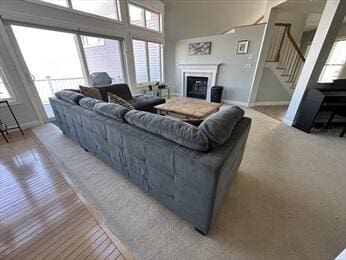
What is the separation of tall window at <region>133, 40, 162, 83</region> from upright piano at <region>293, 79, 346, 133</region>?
471 cm

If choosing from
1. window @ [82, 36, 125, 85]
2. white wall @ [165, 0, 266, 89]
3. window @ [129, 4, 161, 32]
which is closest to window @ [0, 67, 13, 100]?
window @ [82, 36, 125, 85]

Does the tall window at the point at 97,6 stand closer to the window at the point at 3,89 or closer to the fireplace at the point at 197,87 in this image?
the window at the point at 3,89

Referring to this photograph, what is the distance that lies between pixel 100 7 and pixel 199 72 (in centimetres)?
341

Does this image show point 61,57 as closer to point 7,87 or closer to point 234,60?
point 7,87

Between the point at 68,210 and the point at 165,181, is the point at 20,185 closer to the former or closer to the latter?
the point at 68,210

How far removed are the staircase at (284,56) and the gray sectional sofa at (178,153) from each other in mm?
4064

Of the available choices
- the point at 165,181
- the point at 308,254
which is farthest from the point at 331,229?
the point at 165,181

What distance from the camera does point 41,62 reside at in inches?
130

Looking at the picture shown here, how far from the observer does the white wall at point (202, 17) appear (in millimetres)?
5371

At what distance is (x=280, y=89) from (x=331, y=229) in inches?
175

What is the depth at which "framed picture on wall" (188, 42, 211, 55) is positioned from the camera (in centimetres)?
496

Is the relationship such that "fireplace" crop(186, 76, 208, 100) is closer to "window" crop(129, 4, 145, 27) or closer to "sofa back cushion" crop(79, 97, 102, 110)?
"window" crop(129, 4, 145, 27)

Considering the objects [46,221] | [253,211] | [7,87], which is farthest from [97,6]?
[253,211]

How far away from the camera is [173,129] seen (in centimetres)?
103
